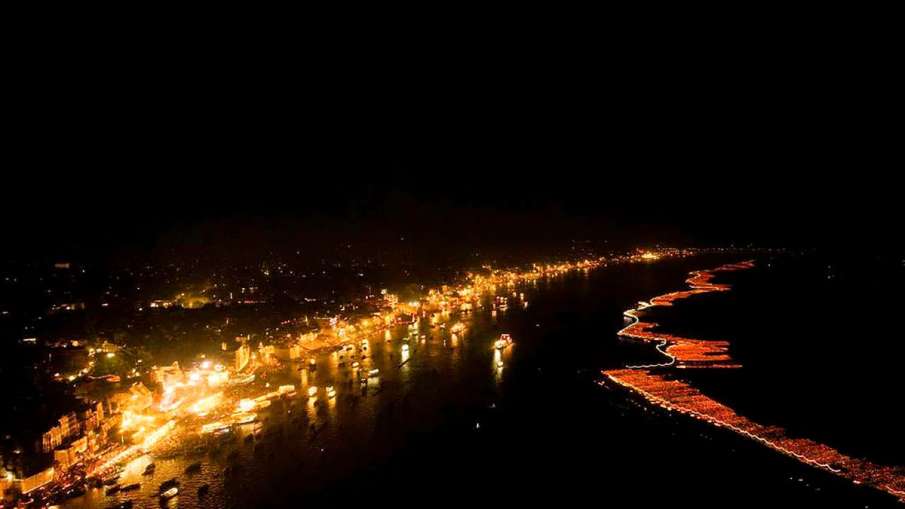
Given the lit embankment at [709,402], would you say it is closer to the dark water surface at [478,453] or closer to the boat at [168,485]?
the dark water surface at [478,453]

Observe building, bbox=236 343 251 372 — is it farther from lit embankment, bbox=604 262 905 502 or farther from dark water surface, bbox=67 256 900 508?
lit embankment, bbox=604 262 905 502

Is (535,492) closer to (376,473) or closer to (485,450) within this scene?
(485,450)

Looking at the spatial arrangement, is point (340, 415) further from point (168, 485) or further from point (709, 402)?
point (709, 402)

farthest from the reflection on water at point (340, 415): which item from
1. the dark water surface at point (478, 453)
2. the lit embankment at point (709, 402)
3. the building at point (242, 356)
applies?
the lit embankment at point (709, 402)

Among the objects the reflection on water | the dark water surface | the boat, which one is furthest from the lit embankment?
the boat

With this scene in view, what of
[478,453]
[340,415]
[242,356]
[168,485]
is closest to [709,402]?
[478,453]
